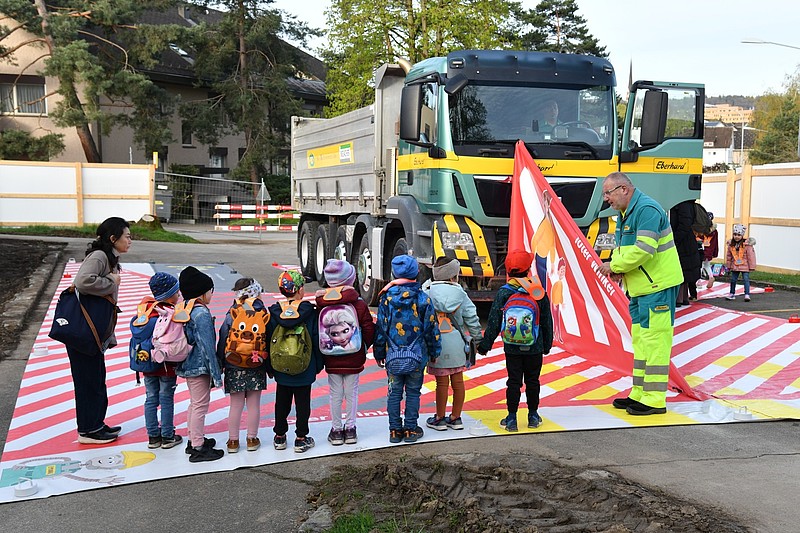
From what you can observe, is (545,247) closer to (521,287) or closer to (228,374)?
(521,287)

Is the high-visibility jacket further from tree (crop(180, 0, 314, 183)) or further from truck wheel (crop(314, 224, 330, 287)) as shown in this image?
tree (crop(180, 0, 314, 183))

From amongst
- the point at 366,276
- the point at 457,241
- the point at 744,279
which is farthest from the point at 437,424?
the point at 744,279

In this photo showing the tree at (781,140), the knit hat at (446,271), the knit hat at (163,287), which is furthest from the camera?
the tree at (781,140)

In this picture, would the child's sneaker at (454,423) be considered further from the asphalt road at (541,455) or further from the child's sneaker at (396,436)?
the child's sneaker at (396,436)

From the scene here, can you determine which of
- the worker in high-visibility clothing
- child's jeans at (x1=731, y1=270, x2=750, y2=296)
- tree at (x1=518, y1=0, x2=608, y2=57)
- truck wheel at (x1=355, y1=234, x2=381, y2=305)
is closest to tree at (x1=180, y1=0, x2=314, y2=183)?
tree at (x1=518, y1=0, x2=608, y2=57)

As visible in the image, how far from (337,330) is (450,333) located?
99 centimetres

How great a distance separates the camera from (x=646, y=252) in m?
7.16

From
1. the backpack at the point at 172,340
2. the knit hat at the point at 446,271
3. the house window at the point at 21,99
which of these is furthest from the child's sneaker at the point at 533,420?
the house window at the point at 21,99

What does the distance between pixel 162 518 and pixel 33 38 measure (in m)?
40.5

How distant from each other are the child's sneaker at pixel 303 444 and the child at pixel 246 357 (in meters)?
0.30

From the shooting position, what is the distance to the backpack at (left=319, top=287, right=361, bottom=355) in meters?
6.08

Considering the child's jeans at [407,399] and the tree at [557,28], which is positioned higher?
the tree at [557,28]

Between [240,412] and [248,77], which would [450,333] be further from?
[248,77]

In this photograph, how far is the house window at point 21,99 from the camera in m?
41.2
